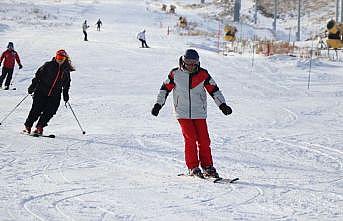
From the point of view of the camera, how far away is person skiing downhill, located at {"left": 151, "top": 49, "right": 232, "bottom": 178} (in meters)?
7.46

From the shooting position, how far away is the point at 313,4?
62094mm

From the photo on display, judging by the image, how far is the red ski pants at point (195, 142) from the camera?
7.55 metres

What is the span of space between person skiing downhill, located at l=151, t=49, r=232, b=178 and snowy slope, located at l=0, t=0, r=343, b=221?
35 cm

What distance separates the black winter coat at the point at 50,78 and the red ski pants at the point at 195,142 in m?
3.76

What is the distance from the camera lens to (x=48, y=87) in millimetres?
10641

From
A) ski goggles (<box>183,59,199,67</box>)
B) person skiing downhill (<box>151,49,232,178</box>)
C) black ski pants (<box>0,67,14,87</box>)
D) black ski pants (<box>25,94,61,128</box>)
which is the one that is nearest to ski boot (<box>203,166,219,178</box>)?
person skiing downhill (<box>151,49,232,178</box>)

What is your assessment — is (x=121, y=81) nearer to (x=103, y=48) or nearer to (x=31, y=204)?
Result: (x=103, y=48)

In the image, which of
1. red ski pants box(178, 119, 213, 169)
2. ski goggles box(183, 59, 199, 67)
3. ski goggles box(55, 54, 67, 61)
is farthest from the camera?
ski goggles box(55, 54, 67, 61)

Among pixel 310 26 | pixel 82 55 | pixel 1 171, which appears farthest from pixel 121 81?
pixel 310 26

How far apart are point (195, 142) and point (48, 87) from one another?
4.05 m

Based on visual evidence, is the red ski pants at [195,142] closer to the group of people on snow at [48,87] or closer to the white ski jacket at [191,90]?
the white ski jacket at [191,90]

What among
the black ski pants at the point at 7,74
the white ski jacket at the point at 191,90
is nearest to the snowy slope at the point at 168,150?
the black ski pants at the point at 7,74

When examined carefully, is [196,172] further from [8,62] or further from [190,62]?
→ [8,62]

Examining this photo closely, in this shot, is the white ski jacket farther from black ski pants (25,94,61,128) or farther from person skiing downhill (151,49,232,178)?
black ski pants (25,94,61,128)
